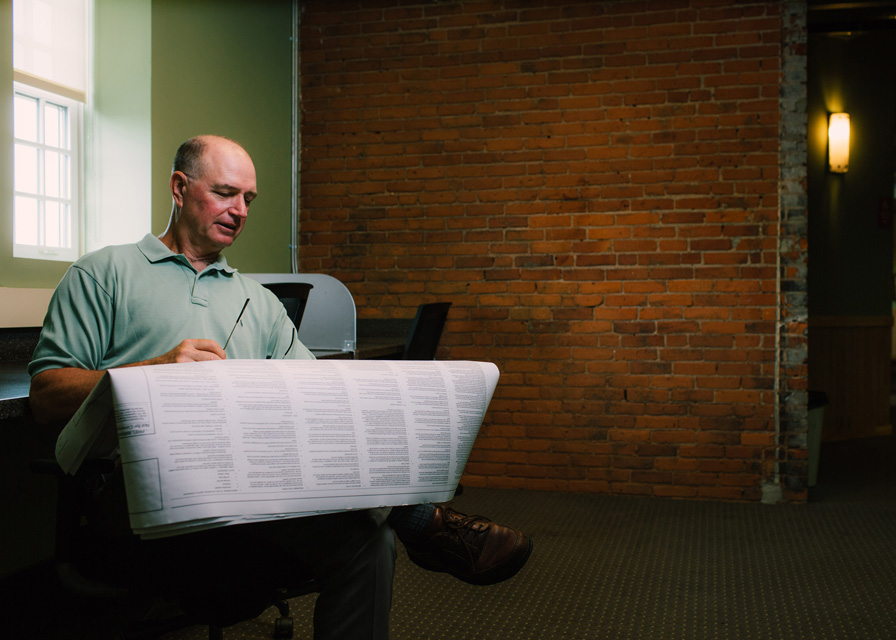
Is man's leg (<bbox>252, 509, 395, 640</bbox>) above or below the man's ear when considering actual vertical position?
below

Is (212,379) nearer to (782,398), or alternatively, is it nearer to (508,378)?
(508,378)

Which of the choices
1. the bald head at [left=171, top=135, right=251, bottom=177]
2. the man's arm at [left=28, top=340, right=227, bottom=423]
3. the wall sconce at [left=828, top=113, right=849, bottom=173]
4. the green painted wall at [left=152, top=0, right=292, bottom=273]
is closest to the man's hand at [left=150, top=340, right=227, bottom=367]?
the man's arm at [left=28, top=340, right=227, bottom=423]

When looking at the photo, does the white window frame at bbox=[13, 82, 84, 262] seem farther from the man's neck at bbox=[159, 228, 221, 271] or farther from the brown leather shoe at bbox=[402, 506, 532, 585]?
the brown leather shoe at bbox=[402, 506, 532, 585]

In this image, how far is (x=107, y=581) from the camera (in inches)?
50.2

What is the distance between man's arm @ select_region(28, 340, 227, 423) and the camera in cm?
131

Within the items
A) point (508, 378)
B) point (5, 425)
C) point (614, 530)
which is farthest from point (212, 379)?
point (508, 378)

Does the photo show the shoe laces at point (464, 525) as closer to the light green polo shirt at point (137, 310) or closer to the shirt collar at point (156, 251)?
the light green polo shirt at point (137, 310)

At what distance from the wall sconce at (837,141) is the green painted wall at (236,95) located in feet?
12.5

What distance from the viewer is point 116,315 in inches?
59.1

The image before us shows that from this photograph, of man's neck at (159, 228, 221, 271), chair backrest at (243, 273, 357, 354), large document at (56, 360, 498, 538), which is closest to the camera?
large document at (56, 360, 498, 538)

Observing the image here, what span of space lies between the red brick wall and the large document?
9.21ft

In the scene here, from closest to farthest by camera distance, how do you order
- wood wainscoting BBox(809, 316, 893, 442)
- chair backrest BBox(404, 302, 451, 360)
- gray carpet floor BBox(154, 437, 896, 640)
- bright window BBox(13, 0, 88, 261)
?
gray carpet floor BBox(154, 437, 896, 640), bright window BBox(13, 0, 88, 261), chair backrest BBox(404, 302, 451, 360), wood wainscoting BBox(809, 316, 893, 442)

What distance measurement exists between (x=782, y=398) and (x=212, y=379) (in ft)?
11.0

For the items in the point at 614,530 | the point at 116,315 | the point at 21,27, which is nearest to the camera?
the point at 116,315
